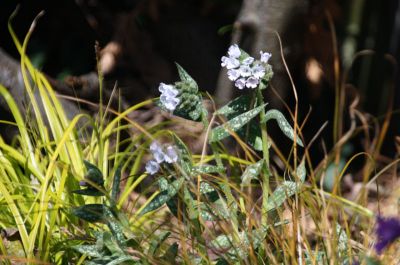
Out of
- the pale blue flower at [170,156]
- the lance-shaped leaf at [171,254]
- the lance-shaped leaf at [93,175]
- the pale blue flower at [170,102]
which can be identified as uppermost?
the pale blue flower at [170,102]

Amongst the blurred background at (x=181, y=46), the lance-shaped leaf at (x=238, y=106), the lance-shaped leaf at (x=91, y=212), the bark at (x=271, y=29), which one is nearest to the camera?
the lance-shaped leaf at (x=91, y=212)

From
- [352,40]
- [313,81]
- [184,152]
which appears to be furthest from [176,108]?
[352,40]

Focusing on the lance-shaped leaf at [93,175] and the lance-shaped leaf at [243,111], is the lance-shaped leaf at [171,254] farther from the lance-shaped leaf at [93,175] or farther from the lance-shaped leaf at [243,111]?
the lance-shaped leaf at [243,111]

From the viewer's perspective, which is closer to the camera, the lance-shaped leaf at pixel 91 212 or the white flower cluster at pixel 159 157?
the white flower cluster at pixel 159 157

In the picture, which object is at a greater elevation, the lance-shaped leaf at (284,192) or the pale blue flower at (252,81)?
the pale blue flower at (252,81)

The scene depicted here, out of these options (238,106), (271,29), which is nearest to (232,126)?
(238,106)

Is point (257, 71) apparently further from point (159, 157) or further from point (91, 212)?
point (91, 212)

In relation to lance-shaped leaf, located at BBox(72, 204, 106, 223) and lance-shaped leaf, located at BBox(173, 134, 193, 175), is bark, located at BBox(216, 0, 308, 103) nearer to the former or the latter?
lance-shaped leaf, located at BBox(173, 134, 193, 175)

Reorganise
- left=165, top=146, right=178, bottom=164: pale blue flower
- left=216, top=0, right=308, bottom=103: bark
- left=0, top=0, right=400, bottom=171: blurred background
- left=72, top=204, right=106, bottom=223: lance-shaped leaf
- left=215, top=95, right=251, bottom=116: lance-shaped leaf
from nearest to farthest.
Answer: left=165, top=146, right=178, bottom=164: pale blue flower → left=72, top=204, right=106, bottom=223: lance-shaped leaf → left=215, top=95, right=251, bottom=116: lance-shaped leaf → left=216, top=0, right=308, bottom=103: bark → left=0, top=0, right=400, bottom=171: blurred background

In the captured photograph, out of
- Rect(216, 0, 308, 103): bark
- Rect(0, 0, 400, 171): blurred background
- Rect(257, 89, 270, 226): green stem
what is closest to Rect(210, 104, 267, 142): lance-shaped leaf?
Rect(257, 89, 270, 226): green stem

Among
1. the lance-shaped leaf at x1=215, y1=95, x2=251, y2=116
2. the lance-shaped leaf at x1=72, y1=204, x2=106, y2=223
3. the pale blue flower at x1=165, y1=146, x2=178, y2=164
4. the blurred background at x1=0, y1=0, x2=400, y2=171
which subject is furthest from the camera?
the blurred background at x1=0, y1=0, x2=400, y2=171

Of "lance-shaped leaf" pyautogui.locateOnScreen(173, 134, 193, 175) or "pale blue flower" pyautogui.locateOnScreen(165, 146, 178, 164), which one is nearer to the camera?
"pale blue flower" pyautogui.locateOnScreen(165, 146, 178, 164)

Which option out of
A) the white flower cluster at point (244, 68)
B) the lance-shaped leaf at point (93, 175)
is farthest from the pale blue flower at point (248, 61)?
the lance-shaped leaf at point (93, 175)
